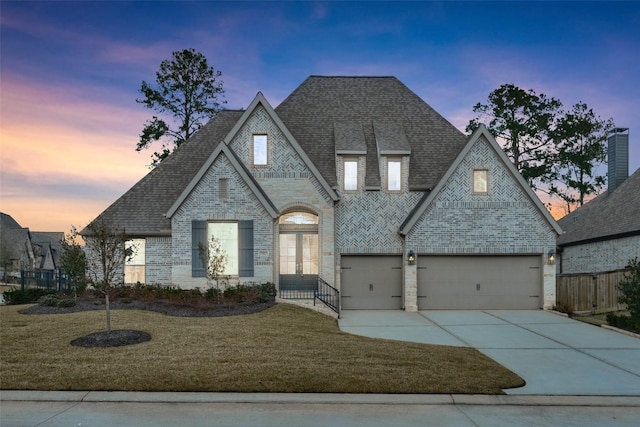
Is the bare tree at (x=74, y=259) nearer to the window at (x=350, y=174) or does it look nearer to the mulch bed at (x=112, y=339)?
the mulch bed at (x=112, y=339)

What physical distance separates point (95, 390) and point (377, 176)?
16.0 metres

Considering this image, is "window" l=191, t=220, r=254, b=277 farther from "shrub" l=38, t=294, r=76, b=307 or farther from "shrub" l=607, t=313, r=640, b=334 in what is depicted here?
"shrub" l=607, t=313, r=640, b=334

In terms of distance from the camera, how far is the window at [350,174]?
904 inches

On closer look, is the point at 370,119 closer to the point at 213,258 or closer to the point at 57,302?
the point at 213,258

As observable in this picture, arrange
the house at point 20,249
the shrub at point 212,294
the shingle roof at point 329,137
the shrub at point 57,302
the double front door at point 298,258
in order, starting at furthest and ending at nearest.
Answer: the house at point 20,249
the shingle roof at point 329,137
the double front door at point 298,258
the shrub at point 212,294
the shrub at point 57,302

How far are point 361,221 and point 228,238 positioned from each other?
578cm

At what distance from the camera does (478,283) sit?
73.4ft

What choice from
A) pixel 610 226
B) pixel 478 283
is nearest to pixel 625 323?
pixel 478 283

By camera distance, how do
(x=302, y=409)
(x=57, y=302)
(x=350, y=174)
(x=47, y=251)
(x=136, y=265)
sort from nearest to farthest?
(x=302, y=409) → (x=57, y=302) → (x=136, y=265) → (x=350, y=174) → (x=47, y=251)

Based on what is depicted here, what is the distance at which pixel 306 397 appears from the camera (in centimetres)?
888

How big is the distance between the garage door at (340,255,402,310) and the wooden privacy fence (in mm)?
6828

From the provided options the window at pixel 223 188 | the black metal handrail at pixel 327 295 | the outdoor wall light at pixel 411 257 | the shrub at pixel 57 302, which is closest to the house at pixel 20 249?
the shrub at pixel 57 302

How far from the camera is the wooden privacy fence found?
20.9m

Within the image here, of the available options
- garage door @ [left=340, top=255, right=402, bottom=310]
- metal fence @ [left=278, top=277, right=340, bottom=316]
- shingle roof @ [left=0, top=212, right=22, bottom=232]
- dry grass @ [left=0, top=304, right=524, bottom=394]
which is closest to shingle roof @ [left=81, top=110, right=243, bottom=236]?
metal fence @ [left=278, top=277, right=340, bottom=316]
